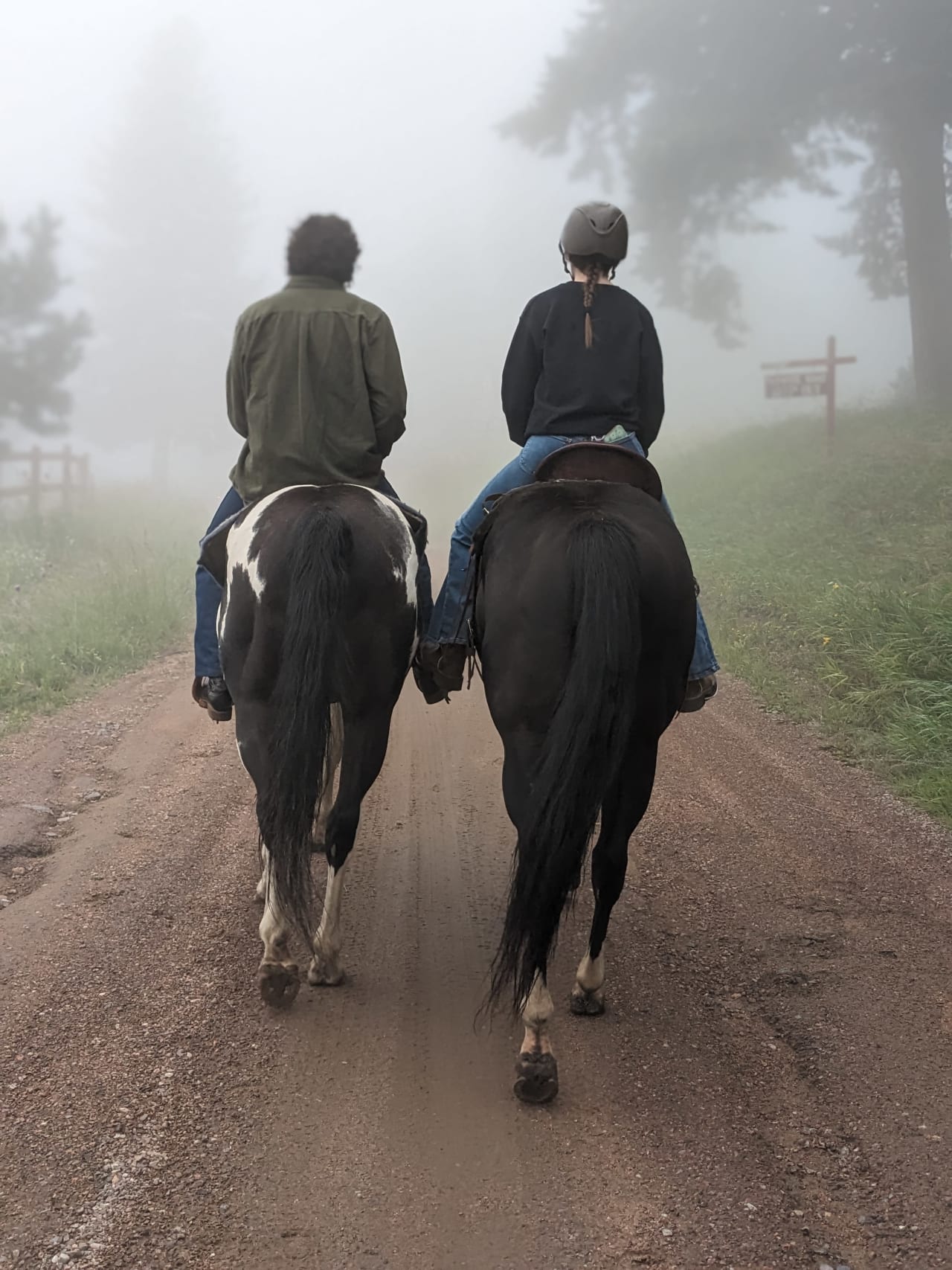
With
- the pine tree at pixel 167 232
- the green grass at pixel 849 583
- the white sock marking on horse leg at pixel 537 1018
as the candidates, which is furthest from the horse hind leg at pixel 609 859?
the pine tree at pixel 167 232

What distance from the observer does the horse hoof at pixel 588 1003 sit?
3.80 metres

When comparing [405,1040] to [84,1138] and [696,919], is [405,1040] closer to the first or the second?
[84,1138]

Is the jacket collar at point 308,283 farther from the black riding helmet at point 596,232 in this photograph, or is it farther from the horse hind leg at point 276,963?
the horse hind leg at point 276,963

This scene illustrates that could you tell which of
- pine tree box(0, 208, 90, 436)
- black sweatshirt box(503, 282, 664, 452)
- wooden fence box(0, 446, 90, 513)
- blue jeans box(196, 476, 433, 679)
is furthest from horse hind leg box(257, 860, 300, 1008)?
pine tree box(0, 208, 90, 436)

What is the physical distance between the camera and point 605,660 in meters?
3.14

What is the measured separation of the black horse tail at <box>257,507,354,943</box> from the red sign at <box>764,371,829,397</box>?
47.1ft

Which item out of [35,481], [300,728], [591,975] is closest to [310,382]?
[300,728]

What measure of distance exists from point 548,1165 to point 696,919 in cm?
189

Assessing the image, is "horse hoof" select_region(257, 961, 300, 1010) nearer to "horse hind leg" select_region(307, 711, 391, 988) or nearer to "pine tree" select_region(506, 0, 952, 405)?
"horse hind leg" select_region(307, 711, 391, 988)

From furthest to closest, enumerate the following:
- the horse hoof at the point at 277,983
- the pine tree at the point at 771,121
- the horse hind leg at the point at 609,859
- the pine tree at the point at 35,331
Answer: the pine tree at the point at 35,331 → the pine tree at the point at 771,121 → the horse hoof at the point at 277,983 → the horse hind leg at the point at 609,859

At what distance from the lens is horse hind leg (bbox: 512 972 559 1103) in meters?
3.19

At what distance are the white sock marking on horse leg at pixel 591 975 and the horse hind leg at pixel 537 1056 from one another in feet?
1.59

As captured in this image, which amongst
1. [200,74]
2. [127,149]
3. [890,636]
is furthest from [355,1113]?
[200,74]

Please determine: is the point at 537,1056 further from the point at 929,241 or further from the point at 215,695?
the point at 929,241
